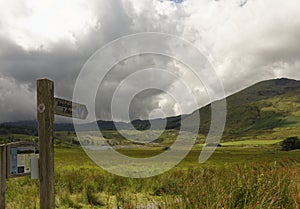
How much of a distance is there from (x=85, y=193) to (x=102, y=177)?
8.88 ft

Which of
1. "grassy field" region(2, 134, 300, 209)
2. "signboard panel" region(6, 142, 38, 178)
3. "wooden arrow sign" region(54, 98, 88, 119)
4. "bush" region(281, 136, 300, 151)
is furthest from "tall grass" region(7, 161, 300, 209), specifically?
"bush" region(281, 136, 300, 151)

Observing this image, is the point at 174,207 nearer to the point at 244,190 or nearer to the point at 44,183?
the point at 244,190

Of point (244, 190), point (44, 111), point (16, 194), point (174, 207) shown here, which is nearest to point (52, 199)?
point (44, 111)

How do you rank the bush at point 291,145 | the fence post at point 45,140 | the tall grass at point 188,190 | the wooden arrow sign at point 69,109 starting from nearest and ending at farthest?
the tall grass at point 188,190
the fence post at point 45,140
the wooden arrow sign at point 69,109
the bush at point 291,145

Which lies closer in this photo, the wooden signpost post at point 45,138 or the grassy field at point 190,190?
the grassy field at point 190,190

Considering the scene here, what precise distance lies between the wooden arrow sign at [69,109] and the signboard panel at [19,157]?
38.9 inches

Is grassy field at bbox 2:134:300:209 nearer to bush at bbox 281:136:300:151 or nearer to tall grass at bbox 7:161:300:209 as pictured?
tall grass at bbox 7:161:300:209

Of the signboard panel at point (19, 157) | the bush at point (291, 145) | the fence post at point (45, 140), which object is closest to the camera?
the fence post at point (45, 140)

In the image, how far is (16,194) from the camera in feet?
31.6

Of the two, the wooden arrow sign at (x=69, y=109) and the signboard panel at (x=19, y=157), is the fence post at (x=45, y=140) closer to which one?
the wooden arrow sign at (x=69, y=109)

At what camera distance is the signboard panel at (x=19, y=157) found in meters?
6.37

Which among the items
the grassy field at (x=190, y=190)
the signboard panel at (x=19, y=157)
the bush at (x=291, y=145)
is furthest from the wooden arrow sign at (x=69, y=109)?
the bush at (x=291, y=145)

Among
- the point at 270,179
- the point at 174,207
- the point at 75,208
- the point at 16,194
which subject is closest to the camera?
the point at 174,207

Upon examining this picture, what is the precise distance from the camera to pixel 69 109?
20.7 feet
